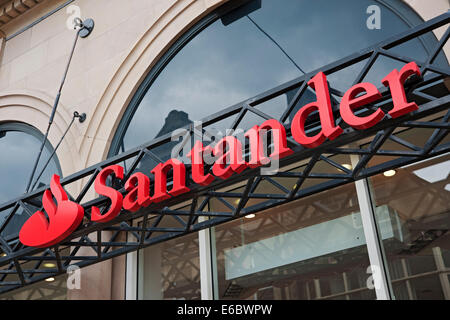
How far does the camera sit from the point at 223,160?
798 cm

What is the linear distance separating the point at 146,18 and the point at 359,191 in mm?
6535

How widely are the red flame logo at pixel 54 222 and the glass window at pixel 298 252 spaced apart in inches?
107

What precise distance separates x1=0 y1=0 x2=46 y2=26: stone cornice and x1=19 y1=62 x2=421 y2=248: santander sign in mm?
7750

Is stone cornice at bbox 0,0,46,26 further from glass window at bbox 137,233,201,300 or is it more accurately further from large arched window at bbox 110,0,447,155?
glass window at bbox 137,233,201,300

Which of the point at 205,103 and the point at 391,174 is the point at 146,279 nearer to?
the point at 205,103

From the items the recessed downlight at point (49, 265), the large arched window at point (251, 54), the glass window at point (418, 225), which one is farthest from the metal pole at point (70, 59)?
the glass window at point (418, 225)

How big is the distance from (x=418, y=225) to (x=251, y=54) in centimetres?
469

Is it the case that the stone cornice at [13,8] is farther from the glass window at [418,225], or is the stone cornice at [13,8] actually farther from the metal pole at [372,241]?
the glass window at [418,225]

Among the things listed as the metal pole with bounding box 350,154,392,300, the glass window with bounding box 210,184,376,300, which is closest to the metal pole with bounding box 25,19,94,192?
the glass window with bounding box 210,184,376,300

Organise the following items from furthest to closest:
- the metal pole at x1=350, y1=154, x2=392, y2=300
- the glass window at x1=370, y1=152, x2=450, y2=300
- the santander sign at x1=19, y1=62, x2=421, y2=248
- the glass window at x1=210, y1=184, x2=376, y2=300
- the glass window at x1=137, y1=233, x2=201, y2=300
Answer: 1. the glass window at x1=137, y1=233, x2=201, y2=300
2. the glass window at x1=210, y1=184, x2=376, y2=300
3. the metal pole at x1=350, y1=154, x2=392, y2=300
4. the glass window at x1=370, y1=152, x2=450, y2=300
5. the santander sign at x1=19, y1=62, x2=421, y2=248

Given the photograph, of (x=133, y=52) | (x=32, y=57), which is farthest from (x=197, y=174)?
(x=32, y=57)

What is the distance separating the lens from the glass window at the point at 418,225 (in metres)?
8.12

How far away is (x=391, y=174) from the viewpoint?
902 centimetres

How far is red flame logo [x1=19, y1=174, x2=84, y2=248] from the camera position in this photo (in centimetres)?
902
